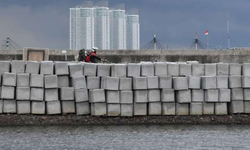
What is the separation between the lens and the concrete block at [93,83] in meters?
28.2

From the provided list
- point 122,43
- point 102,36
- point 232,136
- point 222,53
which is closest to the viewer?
point 232,136

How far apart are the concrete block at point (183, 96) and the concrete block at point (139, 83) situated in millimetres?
1346

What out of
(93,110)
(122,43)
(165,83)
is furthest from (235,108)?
(122,43)

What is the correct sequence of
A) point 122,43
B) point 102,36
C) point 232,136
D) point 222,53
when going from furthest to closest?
point 102,36
point 122,43
point 222,53
point 232,136

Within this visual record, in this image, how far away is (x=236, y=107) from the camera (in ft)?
95.7

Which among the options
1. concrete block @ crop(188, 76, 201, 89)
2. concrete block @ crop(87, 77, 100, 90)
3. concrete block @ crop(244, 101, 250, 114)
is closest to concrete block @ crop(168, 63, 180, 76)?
concrete block @ crop(188, 76, 201, 89)

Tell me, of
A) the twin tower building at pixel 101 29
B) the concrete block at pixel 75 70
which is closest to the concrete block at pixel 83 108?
the concrete block at pixel 75 70

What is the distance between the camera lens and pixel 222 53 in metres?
37.3

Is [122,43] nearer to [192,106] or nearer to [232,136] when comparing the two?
[192,106]

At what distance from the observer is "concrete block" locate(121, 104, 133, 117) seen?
93.1ft

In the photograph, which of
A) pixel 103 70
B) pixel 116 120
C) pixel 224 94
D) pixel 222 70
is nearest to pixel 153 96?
pixel 116 120

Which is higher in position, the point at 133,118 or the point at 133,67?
the point at 133,67

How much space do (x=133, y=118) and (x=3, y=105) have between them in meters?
4.74

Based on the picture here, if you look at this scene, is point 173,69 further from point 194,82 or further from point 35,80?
point 35,80
